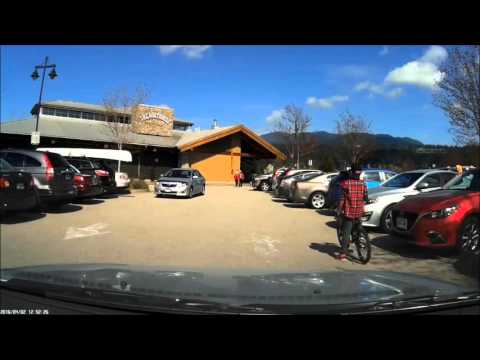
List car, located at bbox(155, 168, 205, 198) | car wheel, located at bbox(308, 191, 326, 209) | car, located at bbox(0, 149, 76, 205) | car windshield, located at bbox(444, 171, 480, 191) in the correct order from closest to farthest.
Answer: car, located at bbox(0, 149, 76, 205) < car windshield, located at bbox(444, 171, 480, 191) < car wheel, located at bbox(308, 191, 326, 209) < car, located at bbox(155, 168, 205, 198)

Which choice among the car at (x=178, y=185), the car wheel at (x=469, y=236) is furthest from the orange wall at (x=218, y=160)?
the car wheel at (x=469, y=236)

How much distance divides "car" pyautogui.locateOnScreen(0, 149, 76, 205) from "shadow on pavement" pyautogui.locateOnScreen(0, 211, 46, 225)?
20 cm

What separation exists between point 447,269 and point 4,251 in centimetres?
566

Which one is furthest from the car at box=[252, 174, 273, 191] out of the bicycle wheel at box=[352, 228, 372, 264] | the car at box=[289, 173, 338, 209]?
the bicycle wheel at box=[352, 228, 372, 264]

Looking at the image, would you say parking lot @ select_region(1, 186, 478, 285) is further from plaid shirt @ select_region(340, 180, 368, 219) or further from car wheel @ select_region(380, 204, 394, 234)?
plaid shirt @ select_region(340, 180, 368, 219)

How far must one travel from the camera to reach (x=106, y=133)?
70.1 ft

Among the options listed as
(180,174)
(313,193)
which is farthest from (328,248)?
(180,174)

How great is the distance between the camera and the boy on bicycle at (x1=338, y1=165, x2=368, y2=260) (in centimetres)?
636

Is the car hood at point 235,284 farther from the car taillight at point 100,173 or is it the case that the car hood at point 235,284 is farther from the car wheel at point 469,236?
the car taillight at point 100,173
